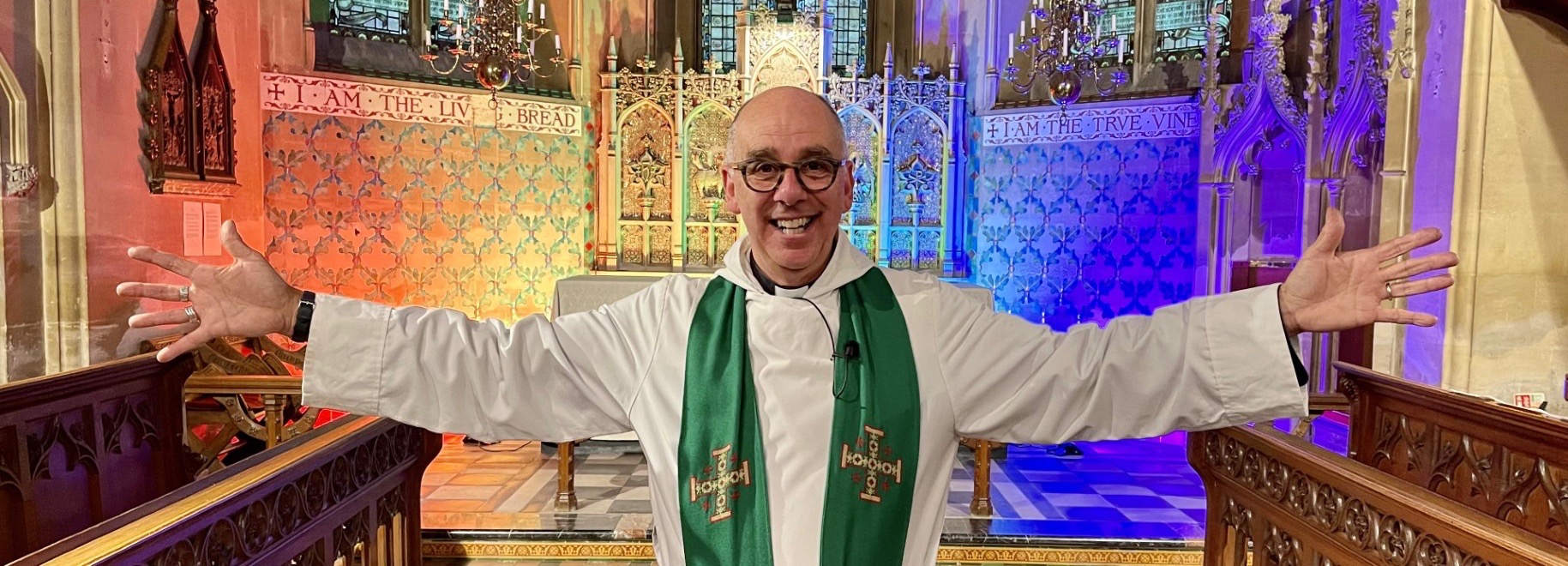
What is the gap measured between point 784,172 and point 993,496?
3630 millimetres

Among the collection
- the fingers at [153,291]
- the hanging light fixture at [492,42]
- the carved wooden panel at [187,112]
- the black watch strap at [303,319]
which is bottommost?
the black watch strap at [303,319]

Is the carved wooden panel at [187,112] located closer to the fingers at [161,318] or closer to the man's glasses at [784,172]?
the fingers at [161,318]

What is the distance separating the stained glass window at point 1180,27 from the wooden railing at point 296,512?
6.99 metres

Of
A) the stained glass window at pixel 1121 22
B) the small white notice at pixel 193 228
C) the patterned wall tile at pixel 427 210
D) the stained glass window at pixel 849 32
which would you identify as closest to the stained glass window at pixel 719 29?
the stained glass window at pixel 849 32

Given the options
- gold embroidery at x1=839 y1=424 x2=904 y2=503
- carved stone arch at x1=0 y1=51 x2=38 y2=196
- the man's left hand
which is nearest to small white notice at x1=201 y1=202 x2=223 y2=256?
carved stone arch at x1=0 y1=51 x2=38 y2=196

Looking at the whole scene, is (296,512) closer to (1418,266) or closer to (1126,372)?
(1126,372)

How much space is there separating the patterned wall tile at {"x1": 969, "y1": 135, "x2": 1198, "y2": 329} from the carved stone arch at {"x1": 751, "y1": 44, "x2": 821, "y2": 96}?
71.3 inches

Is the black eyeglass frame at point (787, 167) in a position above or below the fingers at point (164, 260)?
above

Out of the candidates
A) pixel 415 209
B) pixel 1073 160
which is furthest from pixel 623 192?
pixel 1073 160

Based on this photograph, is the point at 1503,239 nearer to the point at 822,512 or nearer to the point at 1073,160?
the point at 822,512

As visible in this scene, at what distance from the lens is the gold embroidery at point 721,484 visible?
1696 millimetres

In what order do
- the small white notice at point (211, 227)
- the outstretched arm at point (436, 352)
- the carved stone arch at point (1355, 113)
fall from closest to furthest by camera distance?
the outstretched arm at point (436, 352) → the carved stone arch at point (1355, 113) → the small white notice at point (211, 227)

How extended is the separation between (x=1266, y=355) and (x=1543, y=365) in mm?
2865

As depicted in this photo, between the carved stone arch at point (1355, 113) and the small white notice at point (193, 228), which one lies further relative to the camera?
the small white notice at point (193, 228)
